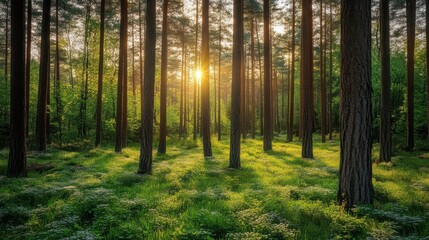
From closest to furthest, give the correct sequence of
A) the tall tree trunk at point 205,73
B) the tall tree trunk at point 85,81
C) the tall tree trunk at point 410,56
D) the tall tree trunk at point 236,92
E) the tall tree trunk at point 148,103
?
the tall tree trunk at point 148,103, the tall tree trunk at point 236,92, the tall tree trunk at point 205,73, the tall tree trunk at point 410,56, the tall tree trunk at point 85,81

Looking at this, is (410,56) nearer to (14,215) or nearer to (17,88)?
(14,215)

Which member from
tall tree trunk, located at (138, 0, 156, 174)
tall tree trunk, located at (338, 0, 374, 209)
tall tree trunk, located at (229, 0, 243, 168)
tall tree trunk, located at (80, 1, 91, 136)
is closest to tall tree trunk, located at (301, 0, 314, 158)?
tall tree trunk, located at (229, 0, 243, 168)

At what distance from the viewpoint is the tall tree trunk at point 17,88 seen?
8.52 meters

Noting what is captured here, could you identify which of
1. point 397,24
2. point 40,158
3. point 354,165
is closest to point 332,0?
point 397,24

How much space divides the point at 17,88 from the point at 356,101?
1043 centimetres

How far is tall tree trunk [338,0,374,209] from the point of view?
4957mm

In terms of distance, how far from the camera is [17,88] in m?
8.70

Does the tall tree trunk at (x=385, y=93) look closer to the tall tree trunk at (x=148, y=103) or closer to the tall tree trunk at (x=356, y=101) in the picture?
the tall tree trunk at (x=356, y=101)

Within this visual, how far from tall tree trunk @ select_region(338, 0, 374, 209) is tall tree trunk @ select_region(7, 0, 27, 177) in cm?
1001

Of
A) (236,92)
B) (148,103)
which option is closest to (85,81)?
(148,103)

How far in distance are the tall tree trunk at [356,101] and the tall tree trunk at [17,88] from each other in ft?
Result: 32.8

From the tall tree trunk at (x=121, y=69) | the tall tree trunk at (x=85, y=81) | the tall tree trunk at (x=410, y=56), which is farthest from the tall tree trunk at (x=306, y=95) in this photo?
the tall tree trunk at (x=85, y=81)

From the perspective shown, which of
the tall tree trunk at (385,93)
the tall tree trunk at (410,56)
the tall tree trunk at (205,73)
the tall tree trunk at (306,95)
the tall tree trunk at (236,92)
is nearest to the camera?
the tall tree trunk at (236,92)

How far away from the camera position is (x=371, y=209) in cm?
474
